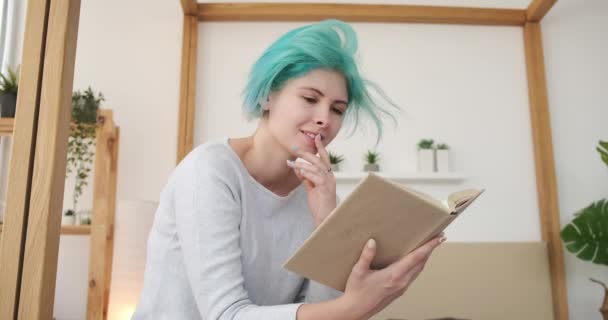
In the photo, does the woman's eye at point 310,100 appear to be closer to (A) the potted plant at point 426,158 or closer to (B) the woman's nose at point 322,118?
(B) the woman's nose at point 322,118

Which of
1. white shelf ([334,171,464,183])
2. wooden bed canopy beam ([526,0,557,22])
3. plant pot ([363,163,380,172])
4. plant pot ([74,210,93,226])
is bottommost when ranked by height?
plant pot ([74,210,93,226])

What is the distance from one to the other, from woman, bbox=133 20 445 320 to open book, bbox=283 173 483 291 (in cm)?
2

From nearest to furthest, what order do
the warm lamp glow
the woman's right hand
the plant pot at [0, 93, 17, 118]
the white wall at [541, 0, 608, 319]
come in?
1. the woman's right hand
2. the plant pot at [0, 93, 17, 118]
3. the warm lamp glow
4. the white wall at [541, 0, 608, 319]

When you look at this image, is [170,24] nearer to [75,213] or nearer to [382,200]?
[75,213]

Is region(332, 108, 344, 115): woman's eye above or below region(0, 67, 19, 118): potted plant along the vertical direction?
below

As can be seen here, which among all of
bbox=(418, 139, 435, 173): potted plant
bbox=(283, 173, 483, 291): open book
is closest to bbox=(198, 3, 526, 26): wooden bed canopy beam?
bbox=(418, 139, 435, 173): potted plant

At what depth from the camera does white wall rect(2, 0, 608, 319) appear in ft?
9.12

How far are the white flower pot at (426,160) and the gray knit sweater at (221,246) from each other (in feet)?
5.47

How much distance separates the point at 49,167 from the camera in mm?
869

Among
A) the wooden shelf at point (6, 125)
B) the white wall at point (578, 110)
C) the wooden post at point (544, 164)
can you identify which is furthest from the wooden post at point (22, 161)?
the white wall at point (578, 110)

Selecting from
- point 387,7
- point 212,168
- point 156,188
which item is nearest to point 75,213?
point 156,188

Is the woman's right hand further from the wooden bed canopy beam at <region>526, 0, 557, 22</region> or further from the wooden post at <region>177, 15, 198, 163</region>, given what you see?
the wooden bed canopy beam at <region>526, 0, 557, 22</region>

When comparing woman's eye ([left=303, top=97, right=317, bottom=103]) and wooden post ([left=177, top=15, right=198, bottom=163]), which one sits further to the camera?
wooden post ([left=177, top=15, right=198, bottom=163])

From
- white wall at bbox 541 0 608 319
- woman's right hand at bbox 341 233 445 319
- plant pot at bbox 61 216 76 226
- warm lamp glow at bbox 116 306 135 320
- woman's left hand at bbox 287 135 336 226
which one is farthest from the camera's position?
white wall at bbox 541 0 608 319
